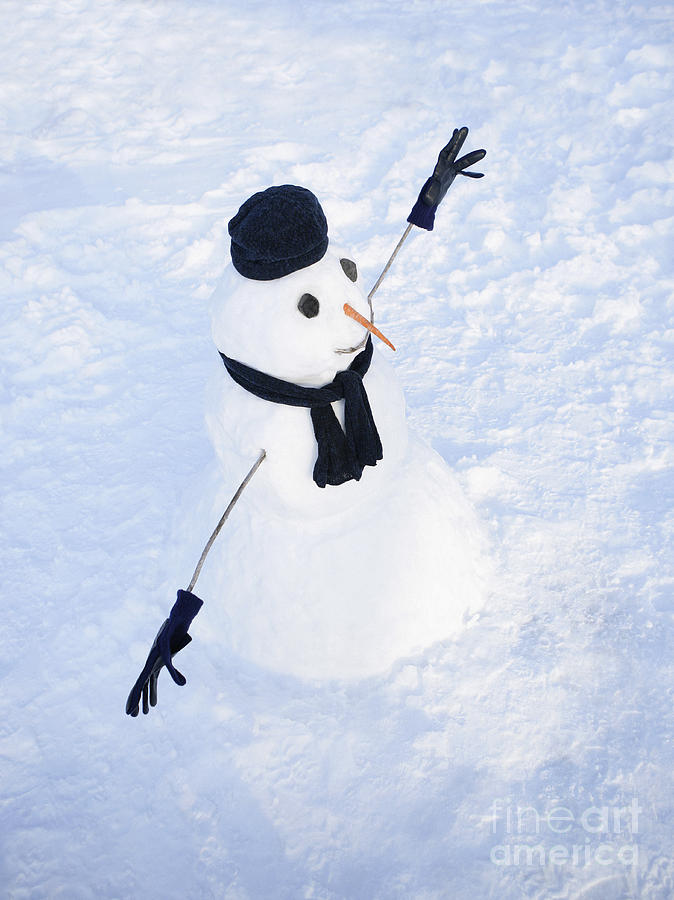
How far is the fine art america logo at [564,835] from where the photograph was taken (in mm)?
1923

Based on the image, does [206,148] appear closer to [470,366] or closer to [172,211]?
[172,211]

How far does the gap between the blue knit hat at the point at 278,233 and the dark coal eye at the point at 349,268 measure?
0.40 ft

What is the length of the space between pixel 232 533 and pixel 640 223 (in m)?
2.71

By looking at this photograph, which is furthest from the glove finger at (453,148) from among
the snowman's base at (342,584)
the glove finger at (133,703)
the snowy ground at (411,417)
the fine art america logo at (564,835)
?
the fine art america logo at (564,835)

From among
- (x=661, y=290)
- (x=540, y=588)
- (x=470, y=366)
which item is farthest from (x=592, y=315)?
(x=540, y=588)

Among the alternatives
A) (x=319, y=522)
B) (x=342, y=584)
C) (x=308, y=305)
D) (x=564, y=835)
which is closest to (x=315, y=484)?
(x=319, y=522)

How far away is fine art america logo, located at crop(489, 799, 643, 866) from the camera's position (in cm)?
192

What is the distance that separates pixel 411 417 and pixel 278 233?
59.3 inches

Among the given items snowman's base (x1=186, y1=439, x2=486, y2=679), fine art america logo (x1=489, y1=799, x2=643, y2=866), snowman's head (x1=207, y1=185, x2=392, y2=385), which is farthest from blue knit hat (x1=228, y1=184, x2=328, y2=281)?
fine art america logo (x1=489, y1=799, x2=643, y2=866)

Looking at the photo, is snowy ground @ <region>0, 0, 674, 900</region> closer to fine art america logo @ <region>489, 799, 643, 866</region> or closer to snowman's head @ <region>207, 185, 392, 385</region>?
fine art america logo @ <region>489, 799, 643, 866</region>

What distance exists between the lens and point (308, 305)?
177 centimetres

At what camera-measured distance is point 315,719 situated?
2186 mm

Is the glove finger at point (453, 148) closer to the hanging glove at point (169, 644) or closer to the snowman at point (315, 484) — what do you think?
the snowman at point (315, 484)

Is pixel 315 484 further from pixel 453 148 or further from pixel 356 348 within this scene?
pixel 453 148
